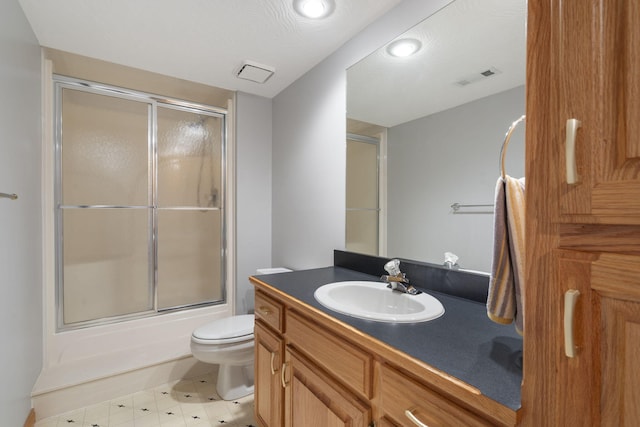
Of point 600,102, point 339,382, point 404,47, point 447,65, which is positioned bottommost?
point 339,382

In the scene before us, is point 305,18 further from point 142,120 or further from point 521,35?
point 142,120

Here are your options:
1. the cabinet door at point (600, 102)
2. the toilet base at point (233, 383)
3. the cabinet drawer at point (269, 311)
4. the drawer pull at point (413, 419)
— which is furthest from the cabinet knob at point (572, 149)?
the toilet base at point (233, 383)

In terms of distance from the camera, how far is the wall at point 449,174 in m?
1.08

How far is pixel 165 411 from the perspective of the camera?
70.7 inches

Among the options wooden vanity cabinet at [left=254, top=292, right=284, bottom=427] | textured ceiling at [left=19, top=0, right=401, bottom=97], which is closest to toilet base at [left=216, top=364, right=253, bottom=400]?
wooden vanity cabinet at [left=254, top=292, right=284, bottom=427]

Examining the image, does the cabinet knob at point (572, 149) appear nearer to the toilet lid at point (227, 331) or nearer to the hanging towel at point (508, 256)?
the hanging towel at point (508, 256)

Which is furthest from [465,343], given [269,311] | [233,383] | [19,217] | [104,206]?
[104,206]

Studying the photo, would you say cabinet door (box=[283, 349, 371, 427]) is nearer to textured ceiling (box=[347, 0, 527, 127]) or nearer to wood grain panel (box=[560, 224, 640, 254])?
wood grain panel (box=[560, 224, 640, 254])

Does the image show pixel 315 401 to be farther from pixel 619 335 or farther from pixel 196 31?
pixel 196 31

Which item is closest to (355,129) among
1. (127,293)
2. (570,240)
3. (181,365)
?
(570,240)

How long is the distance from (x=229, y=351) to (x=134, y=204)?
159 cm

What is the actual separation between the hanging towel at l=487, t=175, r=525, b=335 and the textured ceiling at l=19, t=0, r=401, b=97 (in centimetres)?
125

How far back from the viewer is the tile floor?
5.54 feet

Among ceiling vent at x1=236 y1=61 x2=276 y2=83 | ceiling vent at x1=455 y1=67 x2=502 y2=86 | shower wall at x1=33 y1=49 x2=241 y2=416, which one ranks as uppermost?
ceiling vent at x1=236 y1=61 x2=276 y2=83
